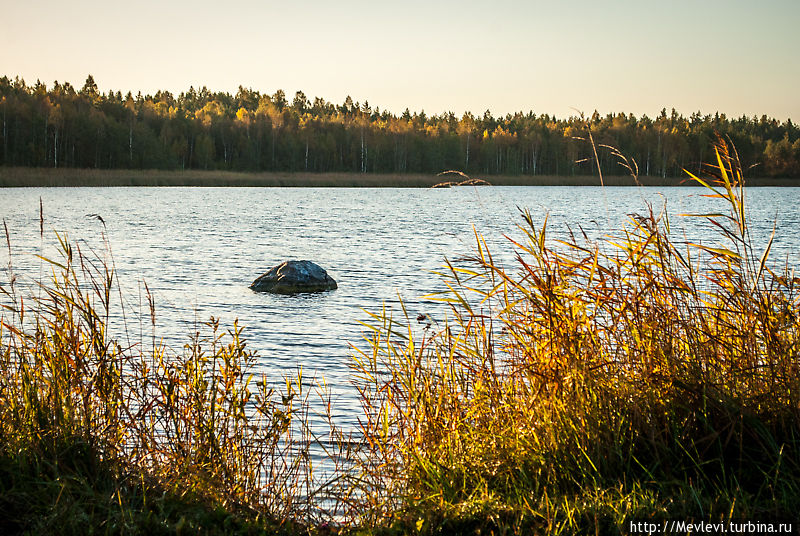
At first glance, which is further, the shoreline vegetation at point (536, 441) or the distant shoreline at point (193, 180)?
the distant shoreline at point (193, 180)

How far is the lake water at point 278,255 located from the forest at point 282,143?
126ft

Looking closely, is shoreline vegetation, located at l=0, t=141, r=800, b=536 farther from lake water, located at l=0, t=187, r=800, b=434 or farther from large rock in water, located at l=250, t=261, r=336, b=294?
large rock in water, located at l=250, t=261, r=336, b=294

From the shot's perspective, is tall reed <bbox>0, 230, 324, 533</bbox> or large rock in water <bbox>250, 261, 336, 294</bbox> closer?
tall reed <bbox>0, 230, 324, 533</bbox>

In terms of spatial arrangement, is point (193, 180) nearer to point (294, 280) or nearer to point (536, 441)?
point (294, 280)

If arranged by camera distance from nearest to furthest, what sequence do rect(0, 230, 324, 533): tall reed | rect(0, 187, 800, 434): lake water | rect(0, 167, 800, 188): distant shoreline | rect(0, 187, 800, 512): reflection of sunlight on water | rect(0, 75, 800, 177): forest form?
rect(0, 230, 324, 533): tall reed
rect(0, 187, 800, 512): reflection of sunlight on water
rect(0, 187, 800, 434): lake water
rect(0, 167, 800, 188): distant shoreline
rect(0, 75, 800, 177): forest

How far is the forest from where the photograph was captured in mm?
81875

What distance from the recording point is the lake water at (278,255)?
1145cm

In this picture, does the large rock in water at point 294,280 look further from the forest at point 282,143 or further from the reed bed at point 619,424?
the forest at point 282,143

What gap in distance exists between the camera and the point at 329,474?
5.88 m

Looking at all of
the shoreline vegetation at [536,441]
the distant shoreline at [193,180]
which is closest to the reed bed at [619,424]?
the shoreline vegetation at [536,441]

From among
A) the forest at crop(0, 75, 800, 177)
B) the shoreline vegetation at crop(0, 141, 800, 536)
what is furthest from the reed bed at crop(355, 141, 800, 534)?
the forest at crop(0, 75, 800, 177)

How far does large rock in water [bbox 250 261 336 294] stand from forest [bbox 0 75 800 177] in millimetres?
67482

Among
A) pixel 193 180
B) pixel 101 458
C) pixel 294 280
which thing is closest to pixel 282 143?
pixel 193 180

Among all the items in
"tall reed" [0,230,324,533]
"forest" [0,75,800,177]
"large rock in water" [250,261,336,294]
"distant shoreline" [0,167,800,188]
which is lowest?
"large rock in water" [250,261,336,294]
